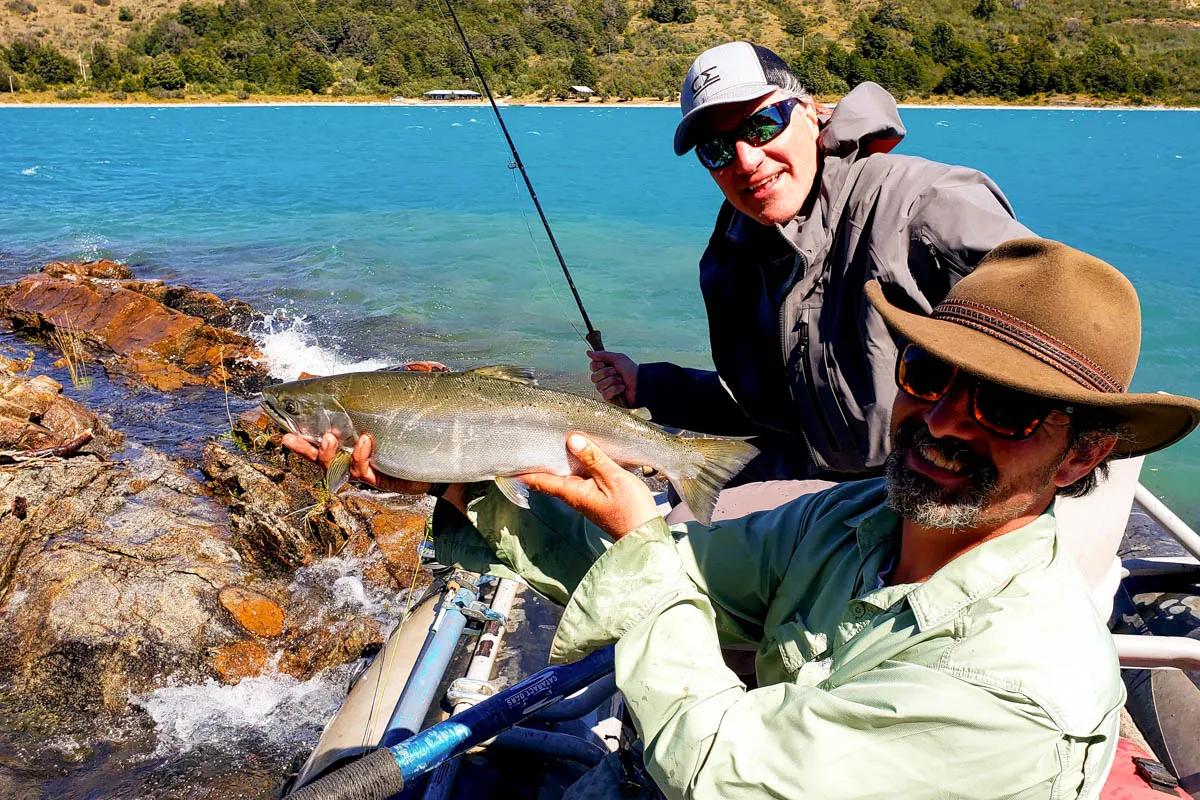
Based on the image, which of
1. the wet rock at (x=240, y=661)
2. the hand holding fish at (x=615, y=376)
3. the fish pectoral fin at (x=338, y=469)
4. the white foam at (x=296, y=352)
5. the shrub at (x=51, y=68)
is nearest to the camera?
the fish pectoral fin at (x=338, y=469)

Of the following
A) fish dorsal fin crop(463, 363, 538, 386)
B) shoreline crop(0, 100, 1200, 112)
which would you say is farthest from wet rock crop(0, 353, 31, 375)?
shoreline crop(0, 100, 1200, 112)

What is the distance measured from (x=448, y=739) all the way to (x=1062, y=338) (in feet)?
6.26

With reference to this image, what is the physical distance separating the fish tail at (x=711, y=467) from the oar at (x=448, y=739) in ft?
2.13

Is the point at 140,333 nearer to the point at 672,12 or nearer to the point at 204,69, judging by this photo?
the point at 204,69

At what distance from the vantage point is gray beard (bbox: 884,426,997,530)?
1756mm

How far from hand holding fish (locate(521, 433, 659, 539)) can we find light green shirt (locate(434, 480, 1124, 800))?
110mm

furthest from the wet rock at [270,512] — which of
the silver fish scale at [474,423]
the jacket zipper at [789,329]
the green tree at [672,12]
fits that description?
the green tree at [672,12]

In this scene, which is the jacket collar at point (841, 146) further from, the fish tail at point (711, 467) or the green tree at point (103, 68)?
the green tree at point (103, 68)

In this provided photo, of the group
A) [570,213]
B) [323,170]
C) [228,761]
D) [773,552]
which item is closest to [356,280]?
[570,213]

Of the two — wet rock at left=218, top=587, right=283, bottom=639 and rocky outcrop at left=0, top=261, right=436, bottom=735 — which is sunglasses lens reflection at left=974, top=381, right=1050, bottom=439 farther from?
wet rock at left=218, top=587, right=283, bottom=639

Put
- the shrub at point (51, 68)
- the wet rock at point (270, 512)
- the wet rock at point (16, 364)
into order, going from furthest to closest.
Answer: the shrub at point (51, 68)
the wet rock at point (16, 364)
the wet rock at point (270, 512)

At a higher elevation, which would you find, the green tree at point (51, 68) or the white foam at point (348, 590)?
the white foam at point (348, 590)

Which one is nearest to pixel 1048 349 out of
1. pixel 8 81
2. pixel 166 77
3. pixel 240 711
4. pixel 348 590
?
pixel 240 711

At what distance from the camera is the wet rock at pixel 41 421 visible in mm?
7398
